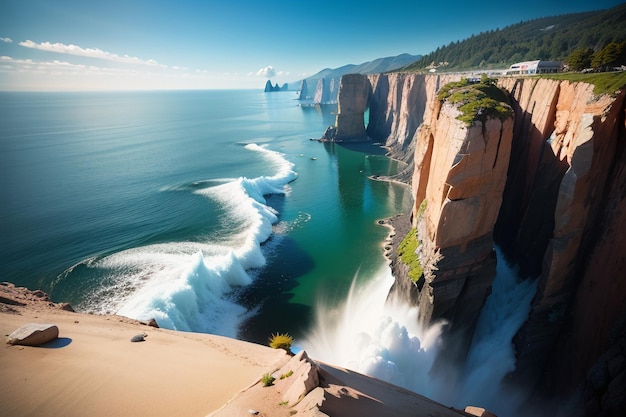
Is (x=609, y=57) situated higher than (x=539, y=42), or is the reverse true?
(x=539, y=42)

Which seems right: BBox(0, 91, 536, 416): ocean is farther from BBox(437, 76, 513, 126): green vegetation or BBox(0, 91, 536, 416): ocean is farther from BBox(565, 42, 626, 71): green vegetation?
BBox(565, 42, 626, 71): green vegetation

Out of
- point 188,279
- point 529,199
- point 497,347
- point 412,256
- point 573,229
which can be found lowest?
point 497,347

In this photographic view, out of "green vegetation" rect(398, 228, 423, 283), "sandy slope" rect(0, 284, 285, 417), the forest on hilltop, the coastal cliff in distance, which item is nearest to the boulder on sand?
"sandy slope" rect(0, 284, 285, 417)

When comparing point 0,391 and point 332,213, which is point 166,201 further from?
point 0,391

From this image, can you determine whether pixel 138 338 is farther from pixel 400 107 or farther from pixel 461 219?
pixel 400 107

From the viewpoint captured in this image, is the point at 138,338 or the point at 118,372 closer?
the point at 118,372

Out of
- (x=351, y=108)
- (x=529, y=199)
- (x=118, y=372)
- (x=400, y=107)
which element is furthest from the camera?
(x=351, y=108)

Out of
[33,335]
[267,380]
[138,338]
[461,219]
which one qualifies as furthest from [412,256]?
[33,335]
